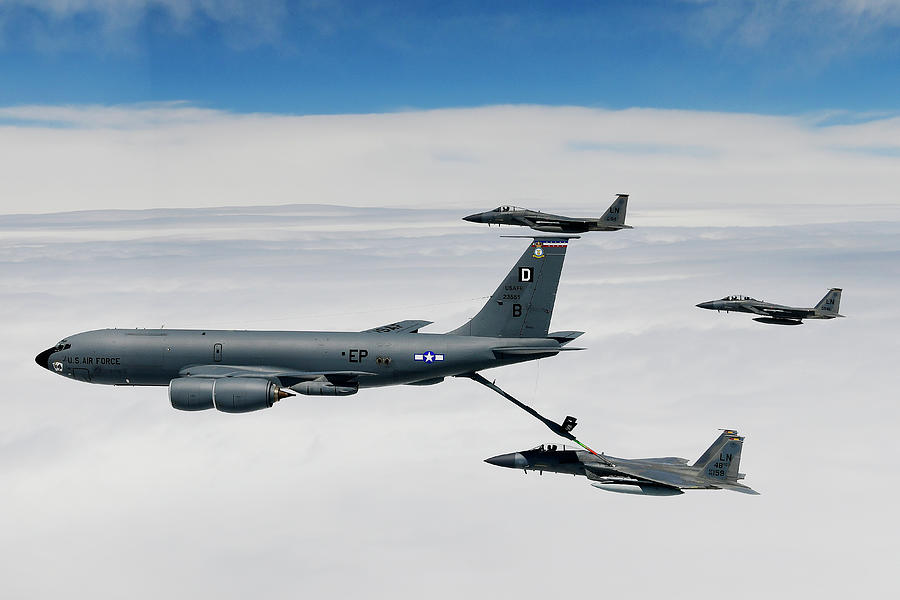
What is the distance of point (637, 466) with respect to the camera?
42.2 metres

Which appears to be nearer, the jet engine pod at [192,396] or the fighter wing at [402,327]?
the jet engine pod at [192,396]

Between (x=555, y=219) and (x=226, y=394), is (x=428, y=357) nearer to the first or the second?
(x=226, y=394)

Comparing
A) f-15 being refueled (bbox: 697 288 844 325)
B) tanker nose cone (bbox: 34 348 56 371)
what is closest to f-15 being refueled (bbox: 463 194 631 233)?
f-15 being refueled (bbox: 697 288 844 325)

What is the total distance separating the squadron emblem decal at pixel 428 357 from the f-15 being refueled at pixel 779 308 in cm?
3919

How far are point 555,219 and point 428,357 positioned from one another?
27.0 m

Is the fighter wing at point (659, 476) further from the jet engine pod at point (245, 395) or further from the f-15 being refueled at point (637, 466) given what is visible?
the jet engine pod at point (245, 395)

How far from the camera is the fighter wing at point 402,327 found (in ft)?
147

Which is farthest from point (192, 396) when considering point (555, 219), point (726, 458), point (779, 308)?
point (779, 308)

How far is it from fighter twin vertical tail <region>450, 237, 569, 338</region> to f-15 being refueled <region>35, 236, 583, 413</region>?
0.18 feet

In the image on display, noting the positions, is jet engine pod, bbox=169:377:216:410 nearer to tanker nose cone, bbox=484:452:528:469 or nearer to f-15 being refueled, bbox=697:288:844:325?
tanker nose cone, bbox=484:452:528:469

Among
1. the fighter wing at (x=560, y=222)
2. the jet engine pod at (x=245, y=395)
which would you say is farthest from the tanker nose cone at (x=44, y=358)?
the fighter wing at (x=560, y=222)

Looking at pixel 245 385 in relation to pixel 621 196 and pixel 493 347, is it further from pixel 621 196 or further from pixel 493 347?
pixel 621 196

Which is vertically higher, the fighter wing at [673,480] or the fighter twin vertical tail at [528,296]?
the fighter twin vertical tail at [528,296]

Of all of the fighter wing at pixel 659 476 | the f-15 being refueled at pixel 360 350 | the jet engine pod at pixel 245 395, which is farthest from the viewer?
the f-15 being refueled at pixel 360 350
